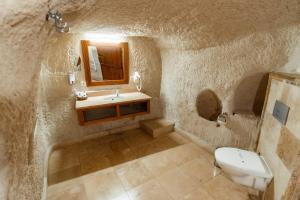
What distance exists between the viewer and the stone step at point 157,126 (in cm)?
263

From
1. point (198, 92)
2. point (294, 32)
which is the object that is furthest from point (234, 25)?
point (198, 92)

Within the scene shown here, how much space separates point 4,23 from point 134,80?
213cm

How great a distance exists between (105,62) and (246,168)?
2.30 metres

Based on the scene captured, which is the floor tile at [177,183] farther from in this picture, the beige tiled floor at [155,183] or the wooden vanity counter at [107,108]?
the wooden vanity counter at [107,108]

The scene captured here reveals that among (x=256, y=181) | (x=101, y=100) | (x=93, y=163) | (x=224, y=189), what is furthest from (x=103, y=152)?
(x=256, y=181)

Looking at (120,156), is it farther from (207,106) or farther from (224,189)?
(207,106)

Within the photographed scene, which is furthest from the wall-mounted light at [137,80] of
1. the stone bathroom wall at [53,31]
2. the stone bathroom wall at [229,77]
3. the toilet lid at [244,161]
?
the toilet lid at [244,161]

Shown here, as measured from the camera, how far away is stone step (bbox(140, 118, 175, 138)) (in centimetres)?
263

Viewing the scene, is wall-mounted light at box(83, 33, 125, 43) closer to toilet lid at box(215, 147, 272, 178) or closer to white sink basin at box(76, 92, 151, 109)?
white sink basin at box(76, 92, 151, 109)

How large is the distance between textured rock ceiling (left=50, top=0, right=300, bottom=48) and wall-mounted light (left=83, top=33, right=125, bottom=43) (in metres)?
→ 0.88

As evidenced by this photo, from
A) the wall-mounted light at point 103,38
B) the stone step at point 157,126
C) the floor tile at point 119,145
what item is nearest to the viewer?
the wall-mounted light at point 103,38

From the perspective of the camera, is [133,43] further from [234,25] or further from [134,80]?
[234,25]

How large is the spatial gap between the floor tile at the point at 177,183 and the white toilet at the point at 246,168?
1.56 ft

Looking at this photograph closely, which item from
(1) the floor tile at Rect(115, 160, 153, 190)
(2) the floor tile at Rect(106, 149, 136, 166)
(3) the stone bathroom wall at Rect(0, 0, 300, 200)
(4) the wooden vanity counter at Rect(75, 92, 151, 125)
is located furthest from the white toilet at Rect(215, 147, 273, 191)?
(4) the wooden vanity counter at Rect(75, 92, 151, 125)
